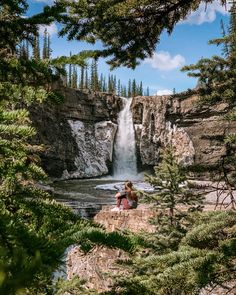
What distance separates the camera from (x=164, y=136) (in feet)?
130

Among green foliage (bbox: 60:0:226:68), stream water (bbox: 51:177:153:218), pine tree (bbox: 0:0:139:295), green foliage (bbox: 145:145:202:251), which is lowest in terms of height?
stream water (bbox: 51:177:153:218)

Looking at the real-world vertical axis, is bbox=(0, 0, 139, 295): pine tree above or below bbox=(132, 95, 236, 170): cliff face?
below

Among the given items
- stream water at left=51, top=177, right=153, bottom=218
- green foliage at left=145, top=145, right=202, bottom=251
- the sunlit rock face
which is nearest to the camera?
green foliage at left=145, top=145, right=202, bottom=251

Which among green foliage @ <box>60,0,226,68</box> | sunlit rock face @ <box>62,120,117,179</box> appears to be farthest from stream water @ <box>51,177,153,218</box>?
green foliage @ <box>60,0,226,68</box>

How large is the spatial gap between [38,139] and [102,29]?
31123 mm

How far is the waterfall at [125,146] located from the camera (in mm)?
41125

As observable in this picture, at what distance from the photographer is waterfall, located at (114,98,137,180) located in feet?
135

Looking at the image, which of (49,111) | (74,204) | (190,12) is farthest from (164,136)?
(190,12)

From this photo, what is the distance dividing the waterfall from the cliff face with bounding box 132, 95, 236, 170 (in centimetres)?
71

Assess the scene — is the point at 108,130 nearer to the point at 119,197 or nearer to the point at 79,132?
the point at 79,132

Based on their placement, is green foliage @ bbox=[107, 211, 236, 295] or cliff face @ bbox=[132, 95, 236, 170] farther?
cliff face @ bbox=[132, 95, 236, 170]

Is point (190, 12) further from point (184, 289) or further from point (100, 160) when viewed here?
point (100, 160)

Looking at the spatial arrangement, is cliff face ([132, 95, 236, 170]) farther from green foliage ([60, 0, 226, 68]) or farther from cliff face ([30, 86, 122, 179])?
green foliage ([60, 0, 226, 68])

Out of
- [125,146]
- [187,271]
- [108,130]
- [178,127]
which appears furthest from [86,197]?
[187,271]
